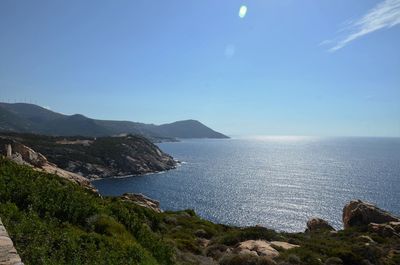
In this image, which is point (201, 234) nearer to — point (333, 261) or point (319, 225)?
point (333, 261)

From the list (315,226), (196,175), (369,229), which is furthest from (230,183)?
(369,229)

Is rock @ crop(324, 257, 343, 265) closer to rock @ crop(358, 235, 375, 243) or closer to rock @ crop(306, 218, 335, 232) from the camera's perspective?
rock @ crop(358, 235, 375, 243)

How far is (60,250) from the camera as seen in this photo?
36.1ft

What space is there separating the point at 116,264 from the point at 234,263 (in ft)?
46.7

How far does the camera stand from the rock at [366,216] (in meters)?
52.5

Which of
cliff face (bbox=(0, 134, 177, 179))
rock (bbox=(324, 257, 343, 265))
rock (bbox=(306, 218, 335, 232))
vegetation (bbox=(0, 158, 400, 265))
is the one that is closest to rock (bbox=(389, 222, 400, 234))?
rock (bbox=(306, 218, 335, 232))

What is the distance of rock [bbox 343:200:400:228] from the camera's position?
5253cm

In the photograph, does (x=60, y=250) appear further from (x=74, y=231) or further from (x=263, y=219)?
(x=263, y=219)

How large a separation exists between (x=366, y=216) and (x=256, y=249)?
111 ft

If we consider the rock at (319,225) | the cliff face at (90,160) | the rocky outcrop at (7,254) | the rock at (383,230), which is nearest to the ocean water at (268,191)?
the cliff face at (90,160)

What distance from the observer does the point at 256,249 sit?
28.4 metres

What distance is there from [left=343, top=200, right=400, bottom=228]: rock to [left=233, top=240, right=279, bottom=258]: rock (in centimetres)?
3116

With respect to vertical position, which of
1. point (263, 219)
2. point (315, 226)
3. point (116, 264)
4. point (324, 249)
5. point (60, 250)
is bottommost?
point (263, 219)

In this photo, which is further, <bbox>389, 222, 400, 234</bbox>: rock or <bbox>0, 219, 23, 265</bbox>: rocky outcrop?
<bbox>389, 222, 400, 234</bbox>: rock
